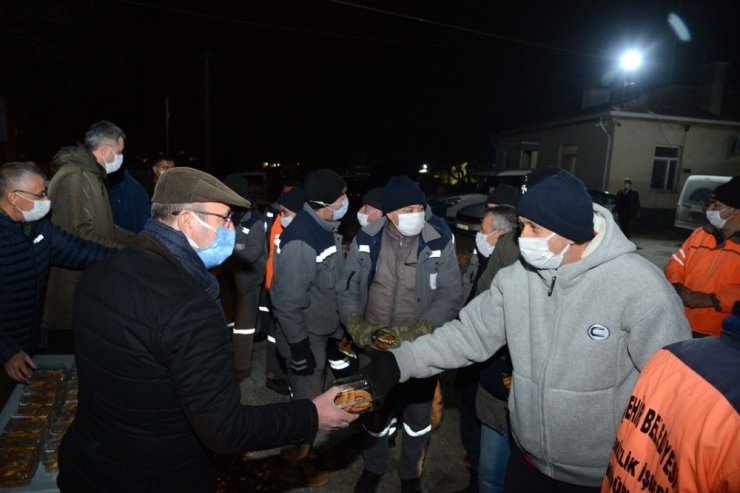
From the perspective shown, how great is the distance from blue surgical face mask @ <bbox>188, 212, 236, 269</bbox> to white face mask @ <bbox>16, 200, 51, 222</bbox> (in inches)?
86.1

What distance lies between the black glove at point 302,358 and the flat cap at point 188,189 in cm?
177

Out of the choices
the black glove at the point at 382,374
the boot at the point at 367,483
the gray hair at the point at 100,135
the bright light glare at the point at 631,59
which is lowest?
the boot at the point at 367,483

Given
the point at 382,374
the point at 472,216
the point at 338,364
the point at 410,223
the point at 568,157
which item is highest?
the point at 568,157

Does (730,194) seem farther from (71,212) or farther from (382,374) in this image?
(71,212)

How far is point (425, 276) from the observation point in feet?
11.7

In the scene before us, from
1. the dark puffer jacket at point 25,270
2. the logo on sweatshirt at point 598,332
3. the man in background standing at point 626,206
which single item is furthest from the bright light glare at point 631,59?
the dark puffer jacket at point 25,270

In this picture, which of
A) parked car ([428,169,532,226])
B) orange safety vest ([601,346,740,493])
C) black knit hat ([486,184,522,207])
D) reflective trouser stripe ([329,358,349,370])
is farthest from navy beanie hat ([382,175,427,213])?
parked car ([428,169,532,226])

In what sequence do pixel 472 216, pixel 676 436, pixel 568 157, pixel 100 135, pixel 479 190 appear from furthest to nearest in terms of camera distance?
1. pixel 568 157
2. pixel 479 190
3. pixel 472 216
4. pixel 100 135
5. pixel 676 436

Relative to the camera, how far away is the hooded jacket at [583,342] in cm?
191

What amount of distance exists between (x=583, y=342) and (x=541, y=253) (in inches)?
16.9

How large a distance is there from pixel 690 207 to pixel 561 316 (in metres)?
16.5

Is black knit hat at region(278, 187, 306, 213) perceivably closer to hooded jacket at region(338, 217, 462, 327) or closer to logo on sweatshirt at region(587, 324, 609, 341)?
hooded jacket at region(338, 217, 462, 327)

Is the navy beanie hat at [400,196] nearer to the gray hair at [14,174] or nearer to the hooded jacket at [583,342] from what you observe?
the hooded jacket at [583,342]

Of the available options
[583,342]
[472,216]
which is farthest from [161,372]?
[472,216]
